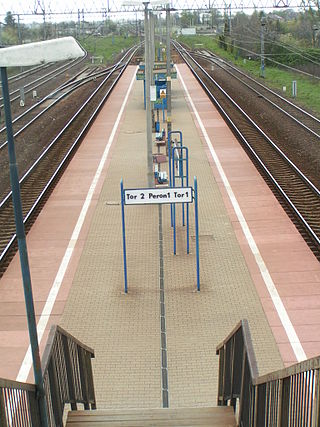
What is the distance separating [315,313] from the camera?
380 inches

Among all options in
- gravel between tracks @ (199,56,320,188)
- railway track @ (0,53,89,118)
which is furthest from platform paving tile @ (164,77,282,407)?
railway track @ (0,53,89,118)

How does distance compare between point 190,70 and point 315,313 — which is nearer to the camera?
point 315,313

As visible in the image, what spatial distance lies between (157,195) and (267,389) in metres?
6.36

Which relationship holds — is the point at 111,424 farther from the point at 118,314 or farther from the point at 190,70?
the point at 190,70

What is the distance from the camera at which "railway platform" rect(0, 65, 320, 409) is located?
837 centimetres

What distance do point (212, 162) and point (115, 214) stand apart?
560cm

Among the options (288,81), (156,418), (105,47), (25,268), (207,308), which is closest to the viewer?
(25,268)

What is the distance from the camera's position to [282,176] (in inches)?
709

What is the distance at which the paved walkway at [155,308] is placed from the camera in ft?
26.5

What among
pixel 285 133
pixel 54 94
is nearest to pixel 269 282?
pixel 285 133

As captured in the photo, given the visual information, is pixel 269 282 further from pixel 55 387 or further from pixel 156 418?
pixel 55 387

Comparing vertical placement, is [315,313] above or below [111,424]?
below

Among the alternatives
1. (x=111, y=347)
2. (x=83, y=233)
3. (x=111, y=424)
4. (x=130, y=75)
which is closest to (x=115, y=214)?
(x=83, y=233)

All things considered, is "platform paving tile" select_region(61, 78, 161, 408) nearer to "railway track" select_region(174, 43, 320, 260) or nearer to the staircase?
the staircase
